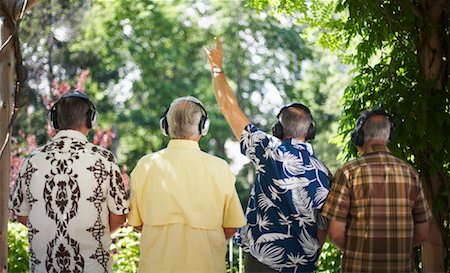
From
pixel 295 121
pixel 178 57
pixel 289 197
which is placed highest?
Answer: pixel 178 57

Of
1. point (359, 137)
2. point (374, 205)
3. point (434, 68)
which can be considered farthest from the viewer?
point (434, 68)

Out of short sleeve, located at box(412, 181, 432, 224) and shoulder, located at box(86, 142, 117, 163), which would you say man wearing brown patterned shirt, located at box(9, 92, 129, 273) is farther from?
short sleeve, located at box(412, 181, 432, 224)

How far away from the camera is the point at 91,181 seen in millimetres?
3670

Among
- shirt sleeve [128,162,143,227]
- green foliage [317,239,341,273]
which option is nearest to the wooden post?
shirt sleeve [128,162,143,227]

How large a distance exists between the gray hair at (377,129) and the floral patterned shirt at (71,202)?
1.13 metres

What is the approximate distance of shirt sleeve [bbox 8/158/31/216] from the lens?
3723mm

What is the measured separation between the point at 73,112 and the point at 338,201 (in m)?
1.25

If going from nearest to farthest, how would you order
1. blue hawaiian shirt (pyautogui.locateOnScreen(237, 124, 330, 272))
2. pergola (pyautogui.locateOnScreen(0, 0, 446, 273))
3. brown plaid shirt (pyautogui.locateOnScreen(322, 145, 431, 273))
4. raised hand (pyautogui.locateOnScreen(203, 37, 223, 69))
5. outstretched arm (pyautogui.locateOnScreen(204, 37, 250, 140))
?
brown plaid shirt (pyautogui.locateOnScreen(322, 145, 431, 273)), blue hawaiian shirt (pyautogui.locateOnScreen(237, 124, 330, 272)), outstretched arm (pyautogui.locateOnScreen(204, 37, 250, 140)), pergola (pyautogui.locateOnScreen(0, 0, 446, 273)), raised hand (pyautogui.locateOnScreen(203, 37, 223, 69))

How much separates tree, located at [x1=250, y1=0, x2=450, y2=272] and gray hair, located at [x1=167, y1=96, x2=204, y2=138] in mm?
1412

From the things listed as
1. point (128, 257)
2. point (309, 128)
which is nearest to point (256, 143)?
point (309, 128)

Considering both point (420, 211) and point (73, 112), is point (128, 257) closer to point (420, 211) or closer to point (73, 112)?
point (73, 112)

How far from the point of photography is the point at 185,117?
12.0ft

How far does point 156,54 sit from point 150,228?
18.1m

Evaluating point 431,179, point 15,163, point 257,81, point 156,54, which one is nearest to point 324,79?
point 257,81
